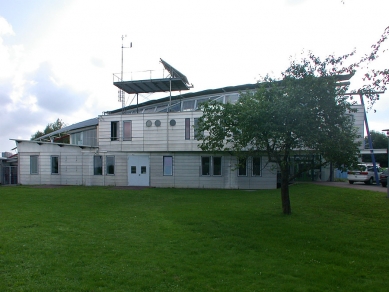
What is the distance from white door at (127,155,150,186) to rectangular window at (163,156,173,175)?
1308 mm

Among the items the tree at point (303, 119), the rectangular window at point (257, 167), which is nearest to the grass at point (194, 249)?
the tree at point (303, 119)

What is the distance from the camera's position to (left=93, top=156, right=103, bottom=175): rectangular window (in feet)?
86.9

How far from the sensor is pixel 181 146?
24516mm

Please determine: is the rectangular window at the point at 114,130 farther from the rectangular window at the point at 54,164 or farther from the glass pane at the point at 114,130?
the rectangular window at the point at 54,164

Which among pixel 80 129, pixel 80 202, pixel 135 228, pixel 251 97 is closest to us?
pixel 135 228

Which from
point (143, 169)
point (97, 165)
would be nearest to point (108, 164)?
point (97, 165)

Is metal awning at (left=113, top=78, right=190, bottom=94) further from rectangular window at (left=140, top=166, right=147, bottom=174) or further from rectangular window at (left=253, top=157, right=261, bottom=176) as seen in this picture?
rectangular window at (left=253, top=157, right=261, bottom=176)

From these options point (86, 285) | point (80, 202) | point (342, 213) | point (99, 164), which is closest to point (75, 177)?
point (99, 164)

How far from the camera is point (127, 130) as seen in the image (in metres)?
25.8

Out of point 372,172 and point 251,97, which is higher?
point 251,97

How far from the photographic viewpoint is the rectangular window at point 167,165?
25.5 meters

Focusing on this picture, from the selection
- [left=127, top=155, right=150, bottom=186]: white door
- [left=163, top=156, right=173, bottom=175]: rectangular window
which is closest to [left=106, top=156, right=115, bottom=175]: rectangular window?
[left=127, top=155, right=150, bottom=186]: white door

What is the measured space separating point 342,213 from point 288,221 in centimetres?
279

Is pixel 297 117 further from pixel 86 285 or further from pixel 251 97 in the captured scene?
pixel 86 285
